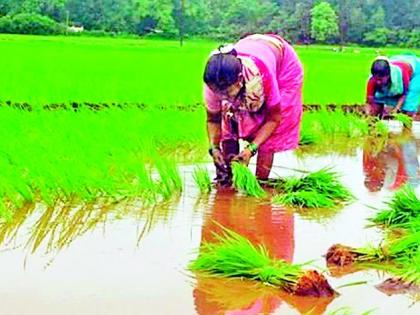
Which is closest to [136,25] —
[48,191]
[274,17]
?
[274,17]

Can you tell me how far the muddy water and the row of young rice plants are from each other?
0.16 meters

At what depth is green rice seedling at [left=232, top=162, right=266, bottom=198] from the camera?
4.59 meters

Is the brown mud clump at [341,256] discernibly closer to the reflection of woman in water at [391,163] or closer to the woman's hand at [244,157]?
the woman's hand at [244,157]

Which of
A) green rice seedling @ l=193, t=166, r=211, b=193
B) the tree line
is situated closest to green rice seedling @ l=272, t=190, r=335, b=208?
green rice seedling @ l=193, t=166, r=211, b=193

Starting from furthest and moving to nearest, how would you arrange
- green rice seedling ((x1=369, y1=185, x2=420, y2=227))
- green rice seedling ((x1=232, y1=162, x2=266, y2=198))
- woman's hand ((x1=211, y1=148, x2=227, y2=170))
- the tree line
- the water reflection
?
the tree line < woman's hand ((x1=211, y1=148, x2=227, y2=170)) < green rice seedling ((x1=232, y1=162, x2=266, y2=198)) < green rice seedling ((x1=369, y1=185, x2=420, y2=227)) < the water reflection

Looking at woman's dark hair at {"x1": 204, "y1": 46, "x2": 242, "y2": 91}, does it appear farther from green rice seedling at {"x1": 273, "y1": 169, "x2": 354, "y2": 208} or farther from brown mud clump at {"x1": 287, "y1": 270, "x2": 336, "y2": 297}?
brown mud clump at {"x1": 287, "y1": 270, "x2": 336, "y2": 297}

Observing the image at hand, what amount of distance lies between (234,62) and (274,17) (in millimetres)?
31353

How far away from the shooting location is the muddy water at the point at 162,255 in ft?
9.12

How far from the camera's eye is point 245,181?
4605 millimetres

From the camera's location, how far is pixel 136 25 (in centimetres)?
4031

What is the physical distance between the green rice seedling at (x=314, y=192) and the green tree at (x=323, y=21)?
30.2 meters

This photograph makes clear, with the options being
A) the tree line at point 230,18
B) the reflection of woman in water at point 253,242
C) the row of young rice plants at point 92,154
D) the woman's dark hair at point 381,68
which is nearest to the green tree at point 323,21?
the tree line at point 230,18

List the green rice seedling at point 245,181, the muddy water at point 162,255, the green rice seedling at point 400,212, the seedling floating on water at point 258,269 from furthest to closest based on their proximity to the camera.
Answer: the green rice seedling at point 245,181 < the green rice seedling at point 400,212 < the seedling floating on water at point 258,269 < the muddy water at point 162,255

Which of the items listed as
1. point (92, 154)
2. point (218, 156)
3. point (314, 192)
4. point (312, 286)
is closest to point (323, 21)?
point (92, 154)
